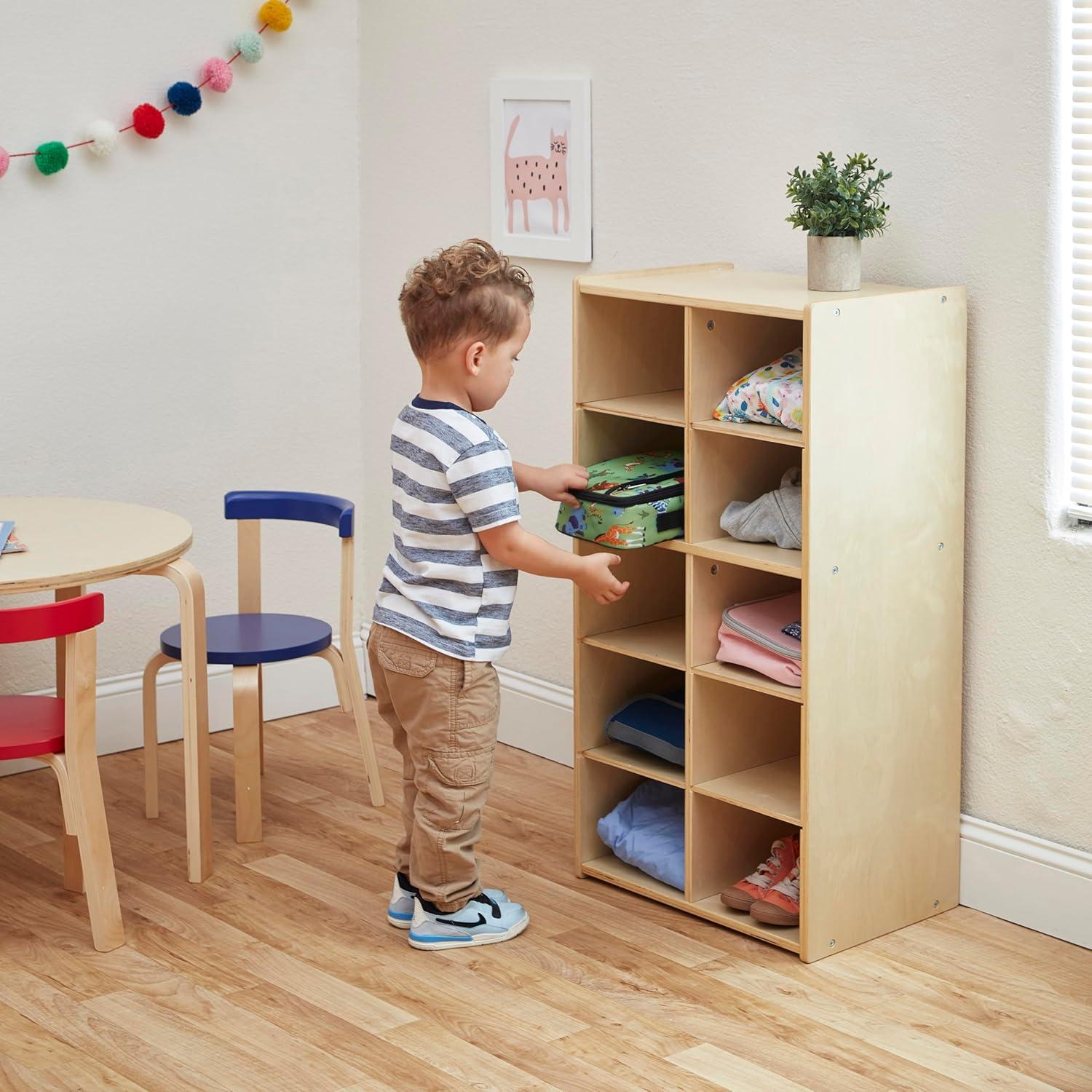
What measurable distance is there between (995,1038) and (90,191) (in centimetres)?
250

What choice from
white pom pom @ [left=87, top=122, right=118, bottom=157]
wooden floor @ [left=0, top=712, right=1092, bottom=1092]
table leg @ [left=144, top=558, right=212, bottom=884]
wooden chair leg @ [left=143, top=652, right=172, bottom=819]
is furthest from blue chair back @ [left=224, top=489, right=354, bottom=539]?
white pom pom @ [left=87, top=122, right=118, bottom=157]

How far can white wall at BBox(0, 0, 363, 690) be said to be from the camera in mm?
3467

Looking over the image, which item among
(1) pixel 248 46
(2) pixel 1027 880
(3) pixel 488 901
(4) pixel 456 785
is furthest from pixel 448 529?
(1) pixel 248 46

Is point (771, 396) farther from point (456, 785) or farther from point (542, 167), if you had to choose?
point (542, 167)

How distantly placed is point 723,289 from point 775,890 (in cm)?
101

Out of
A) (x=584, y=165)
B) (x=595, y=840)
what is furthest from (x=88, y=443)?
(x=595, y=840)

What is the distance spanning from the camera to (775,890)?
2721 millimetres

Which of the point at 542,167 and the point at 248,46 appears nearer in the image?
the point at 542,167

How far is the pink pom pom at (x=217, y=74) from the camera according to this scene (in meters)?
3.60

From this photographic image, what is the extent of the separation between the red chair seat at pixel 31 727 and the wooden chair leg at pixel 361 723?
676 millimetres

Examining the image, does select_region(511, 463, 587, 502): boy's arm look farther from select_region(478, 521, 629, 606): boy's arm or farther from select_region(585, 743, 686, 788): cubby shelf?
select_region(585, 743, 686, 788): cubby shelf

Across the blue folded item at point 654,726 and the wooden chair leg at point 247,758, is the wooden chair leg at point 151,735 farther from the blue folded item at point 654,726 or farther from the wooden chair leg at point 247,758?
the blue folded item at point 654,726

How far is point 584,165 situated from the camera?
333 cm

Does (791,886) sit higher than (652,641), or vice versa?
(652,641)
